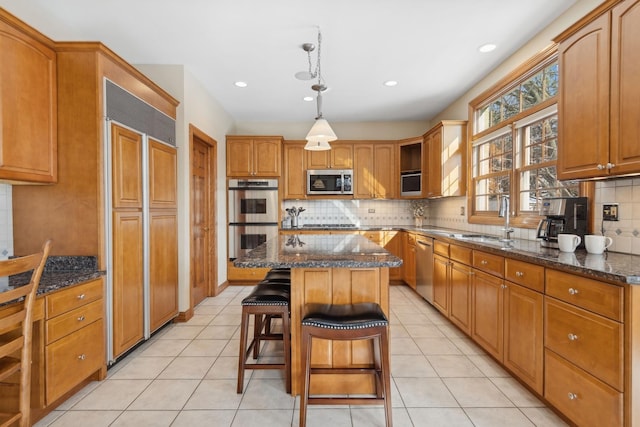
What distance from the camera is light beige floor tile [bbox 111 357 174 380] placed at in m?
2.20

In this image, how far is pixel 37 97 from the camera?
196 cm

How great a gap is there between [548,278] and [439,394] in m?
1.00

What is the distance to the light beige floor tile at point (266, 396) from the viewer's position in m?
1.87

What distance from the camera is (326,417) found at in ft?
5.77

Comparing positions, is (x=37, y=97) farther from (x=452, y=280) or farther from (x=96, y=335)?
(x=452, y=280)

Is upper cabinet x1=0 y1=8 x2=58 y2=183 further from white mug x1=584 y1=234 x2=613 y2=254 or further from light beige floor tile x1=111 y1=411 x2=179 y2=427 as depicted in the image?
white mug x1=584 y1=234 x2=613 y2=254

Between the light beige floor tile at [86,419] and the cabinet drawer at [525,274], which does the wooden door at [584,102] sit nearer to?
the cabinet drawer at [525,274]

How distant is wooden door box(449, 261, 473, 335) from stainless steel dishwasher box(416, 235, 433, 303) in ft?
1.89

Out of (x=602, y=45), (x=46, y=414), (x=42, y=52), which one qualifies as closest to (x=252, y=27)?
(x=42, y=52)

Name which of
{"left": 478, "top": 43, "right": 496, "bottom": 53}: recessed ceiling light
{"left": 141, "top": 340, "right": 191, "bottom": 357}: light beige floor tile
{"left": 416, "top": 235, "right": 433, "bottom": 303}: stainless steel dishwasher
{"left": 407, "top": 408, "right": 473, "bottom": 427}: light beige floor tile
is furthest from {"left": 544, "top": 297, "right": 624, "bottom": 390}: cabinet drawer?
{"left": 141, "top": 340, "right": 191, "bottom": 357}: light beige floor tile

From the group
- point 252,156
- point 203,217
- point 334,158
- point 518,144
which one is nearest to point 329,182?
point 334,158

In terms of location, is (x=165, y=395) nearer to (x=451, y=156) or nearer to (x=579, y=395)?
(x=579, y=395)

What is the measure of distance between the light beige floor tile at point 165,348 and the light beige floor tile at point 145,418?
747 millimetres

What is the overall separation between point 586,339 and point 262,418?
178cm
